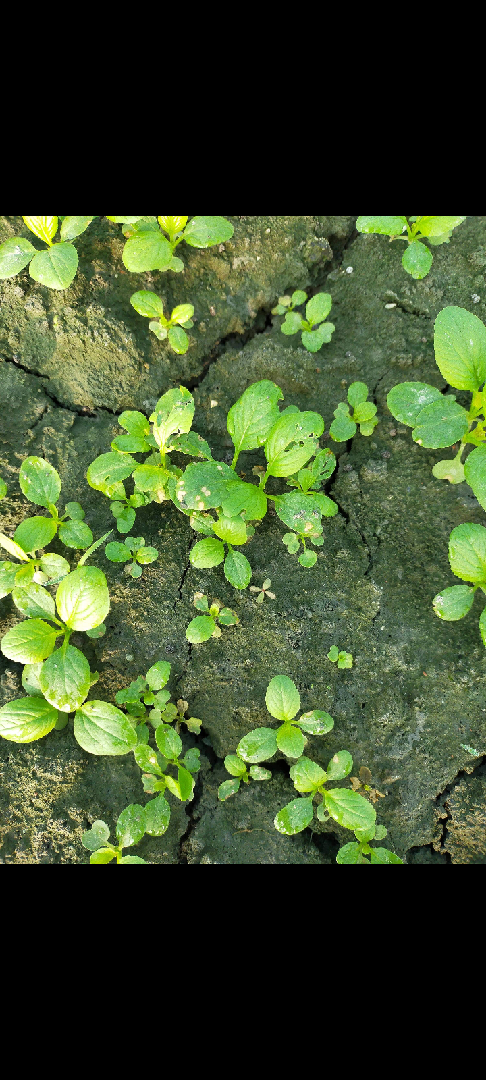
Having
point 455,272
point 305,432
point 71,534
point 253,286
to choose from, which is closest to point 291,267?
point 253,286

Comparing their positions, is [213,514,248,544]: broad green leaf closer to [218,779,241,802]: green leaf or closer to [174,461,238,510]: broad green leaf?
[174,461,238,510]: broad green leaf

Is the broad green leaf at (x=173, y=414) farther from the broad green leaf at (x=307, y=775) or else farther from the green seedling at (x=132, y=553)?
the broad green leaf at (x=307, y=775)

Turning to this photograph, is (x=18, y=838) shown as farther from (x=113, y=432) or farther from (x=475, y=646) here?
(x=475, y=646)

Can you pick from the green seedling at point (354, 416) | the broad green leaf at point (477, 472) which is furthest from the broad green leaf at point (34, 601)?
the broad green leaf at point (477, 472)

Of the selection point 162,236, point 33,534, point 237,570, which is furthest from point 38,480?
point 162,236

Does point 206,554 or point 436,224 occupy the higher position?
point 436,224

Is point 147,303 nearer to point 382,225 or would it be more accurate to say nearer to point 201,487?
point 201,487

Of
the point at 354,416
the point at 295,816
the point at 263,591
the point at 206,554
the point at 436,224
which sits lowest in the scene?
the point at 295,816

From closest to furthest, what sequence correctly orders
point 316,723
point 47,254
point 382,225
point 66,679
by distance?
point 66,679 < point 316,723 < point 47,254 < point 382,225
